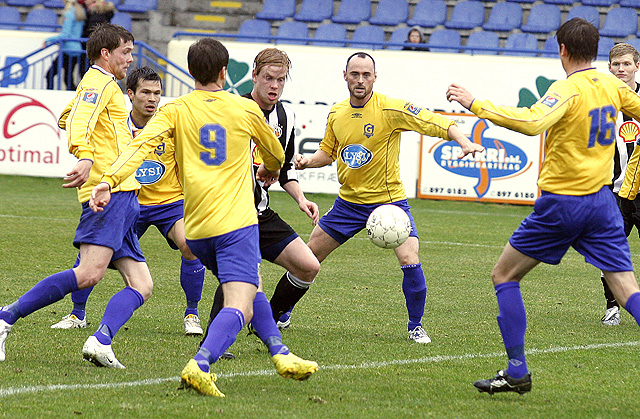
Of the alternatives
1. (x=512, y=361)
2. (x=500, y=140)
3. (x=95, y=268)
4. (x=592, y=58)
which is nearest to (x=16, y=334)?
(x=95, y=268)

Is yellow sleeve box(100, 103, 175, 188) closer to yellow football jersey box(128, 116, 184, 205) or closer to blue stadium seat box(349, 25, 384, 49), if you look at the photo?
yellow football jersey box(128, 116, 184, 205)

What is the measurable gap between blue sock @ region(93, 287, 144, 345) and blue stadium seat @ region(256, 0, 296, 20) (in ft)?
57.0

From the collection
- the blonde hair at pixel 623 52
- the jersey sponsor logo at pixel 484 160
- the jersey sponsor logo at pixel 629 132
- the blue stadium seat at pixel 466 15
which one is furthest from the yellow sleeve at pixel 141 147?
the blue stadium seat at pixel 466 15

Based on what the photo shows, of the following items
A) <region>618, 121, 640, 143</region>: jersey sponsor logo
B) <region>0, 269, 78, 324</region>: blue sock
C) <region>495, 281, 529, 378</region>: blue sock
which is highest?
<region>618, 121, 640, 143</region>: jersey sponsor logo

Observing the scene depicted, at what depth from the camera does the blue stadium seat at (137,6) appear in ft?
71.9

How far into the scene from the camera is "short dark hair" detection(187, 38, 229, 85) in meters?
4.55

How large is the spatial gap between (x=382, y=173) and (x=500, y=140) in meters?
10.2

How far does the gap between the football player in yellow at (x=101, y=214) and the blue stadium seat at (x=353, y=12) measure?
54.2 feet

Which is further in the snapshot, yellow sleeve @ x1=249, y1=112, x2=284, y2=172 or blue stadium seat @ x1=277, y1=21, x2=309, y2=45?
blue stadium seat @ x1=277, y1=21, x2=309, y2=45

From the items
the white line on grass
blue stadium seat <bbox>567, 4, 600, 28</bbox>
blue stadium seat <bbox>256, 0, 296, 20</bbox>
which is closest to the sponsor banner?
blue stadium seat <bbox>567, 4, 600, 28</bbox>

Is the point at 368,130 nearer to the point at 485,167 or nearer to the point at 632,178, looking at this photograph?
the point at 632,178

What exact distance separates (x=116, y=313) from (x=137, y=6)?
1801 centimetres

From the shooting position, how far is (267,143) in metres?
4.82

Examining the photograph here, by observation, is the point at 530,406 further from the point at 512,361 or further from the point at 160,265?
the point at 160,265
